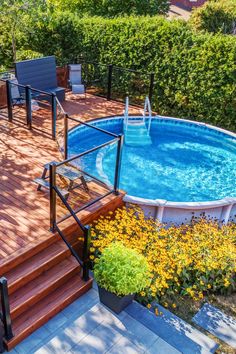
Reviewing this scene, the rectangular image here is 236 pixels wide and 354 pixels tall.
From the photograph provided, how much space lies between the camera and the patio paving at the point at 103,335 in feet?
13.3

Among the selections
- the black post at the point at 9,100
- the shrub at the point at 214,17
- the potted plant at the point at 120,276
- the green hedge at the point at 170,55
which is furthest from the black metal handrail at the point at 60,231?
the shrub at the point at 214,17

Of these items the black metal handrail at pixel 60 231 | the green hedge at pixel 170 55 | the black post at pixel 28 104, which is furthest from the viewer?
the green hedge at pixel 170 55

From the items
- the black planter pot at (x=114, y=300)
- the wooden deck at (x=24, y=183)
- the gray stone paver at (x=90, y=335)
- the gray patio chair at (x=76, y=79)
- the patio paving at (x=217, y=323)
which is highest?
the gray patio chair at (x=76, y=79)

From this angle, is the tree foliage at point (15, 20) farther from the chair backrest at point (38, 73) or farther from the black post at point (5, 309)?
the black post at point (5, 309)

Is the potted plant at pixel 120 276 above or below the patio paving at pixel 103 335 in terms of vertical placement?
above

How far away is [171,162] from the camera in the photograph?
8734 mm

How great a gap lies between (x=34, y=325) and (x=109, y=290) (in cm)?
98

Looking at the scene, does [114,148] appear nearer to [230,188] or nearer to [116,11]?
[230,188]

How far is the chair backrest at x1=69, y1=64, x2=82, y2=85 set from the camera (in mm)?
10859

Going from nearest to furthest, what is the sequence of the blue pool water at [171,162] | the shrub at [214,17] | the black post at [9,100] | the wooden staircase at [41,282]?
1. the wooden staircase at [41,282]
2. the blue pool water at [171,162]
3. the black post at [9,100]
4. the shrub at [214,17]

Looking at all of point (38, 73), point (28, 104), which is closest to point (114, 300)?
point (28, 104)

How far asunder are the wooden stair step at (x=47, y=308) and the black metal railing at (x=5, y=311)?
0.33ft

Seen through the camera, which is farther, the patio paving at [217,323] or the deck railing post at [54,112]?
the deck railing post at [54,112]

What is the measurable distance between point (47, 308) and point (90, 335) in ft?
2.10
